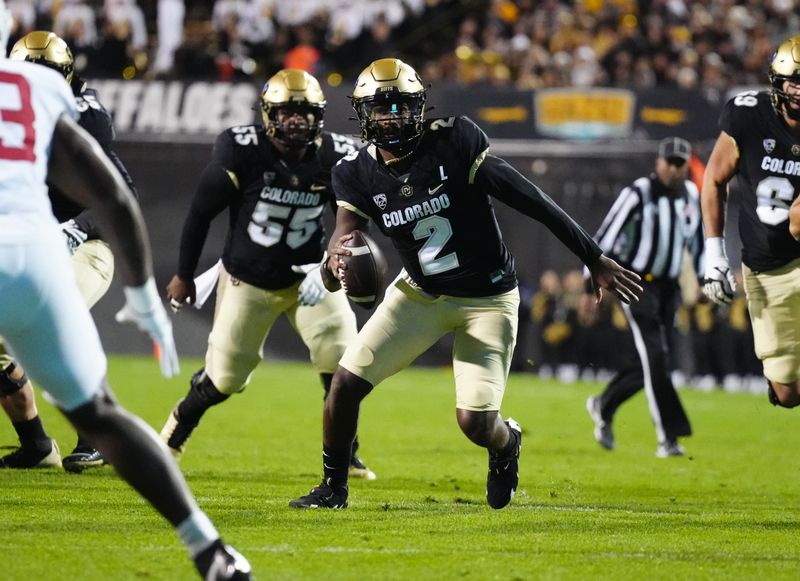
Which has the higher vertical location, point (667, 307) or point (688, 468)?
point (667, 307)

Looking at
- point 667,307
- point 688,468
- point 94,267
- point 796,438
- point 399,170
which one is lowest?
point 796,438

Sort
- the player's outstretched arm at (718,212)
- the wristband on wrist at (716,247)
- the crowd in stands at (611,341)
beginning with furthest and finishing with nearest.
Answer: the crowd in stands at (611,341) < the wristband on wrist at (716,247) < the player's outstretched arm at (718,212)

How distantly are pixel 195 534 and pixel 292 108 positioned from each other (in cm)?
298

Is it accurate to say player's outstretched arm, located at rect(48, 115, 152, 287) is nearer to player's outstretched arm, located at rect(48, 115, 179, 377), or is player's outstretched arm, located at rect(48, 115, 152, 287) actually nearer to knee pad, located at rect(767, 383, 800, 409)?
player's outstretched arm, located at rect(48, 115, 179, 377)

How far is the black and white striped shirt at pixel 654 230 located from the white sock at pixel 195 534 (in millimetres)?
5208

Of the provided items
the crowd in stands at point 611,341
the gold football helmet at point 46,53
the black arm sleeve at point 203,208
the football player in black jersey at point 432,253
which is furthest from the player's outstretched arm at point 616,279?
the crowd in stands at point 611,341

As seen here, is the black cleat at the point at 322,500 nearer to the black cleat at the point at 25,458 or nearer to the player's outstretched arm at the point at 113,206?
the black cleat at the point at 25,458

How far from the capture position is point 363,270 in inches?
189

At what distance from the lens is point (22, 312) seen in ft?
10.6

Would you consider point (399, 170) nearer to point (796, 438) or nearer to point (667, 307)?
point (667, 307)

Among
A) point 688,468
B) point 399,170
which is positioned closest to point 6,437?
point 399,170

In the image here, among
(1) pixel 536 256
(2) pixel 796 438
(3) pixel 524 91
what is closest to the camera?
(2) pixel 796 438

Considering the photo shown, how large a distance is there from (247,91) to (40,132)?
12.2m

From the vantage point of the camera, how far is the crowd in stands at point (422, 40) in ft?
51.2
